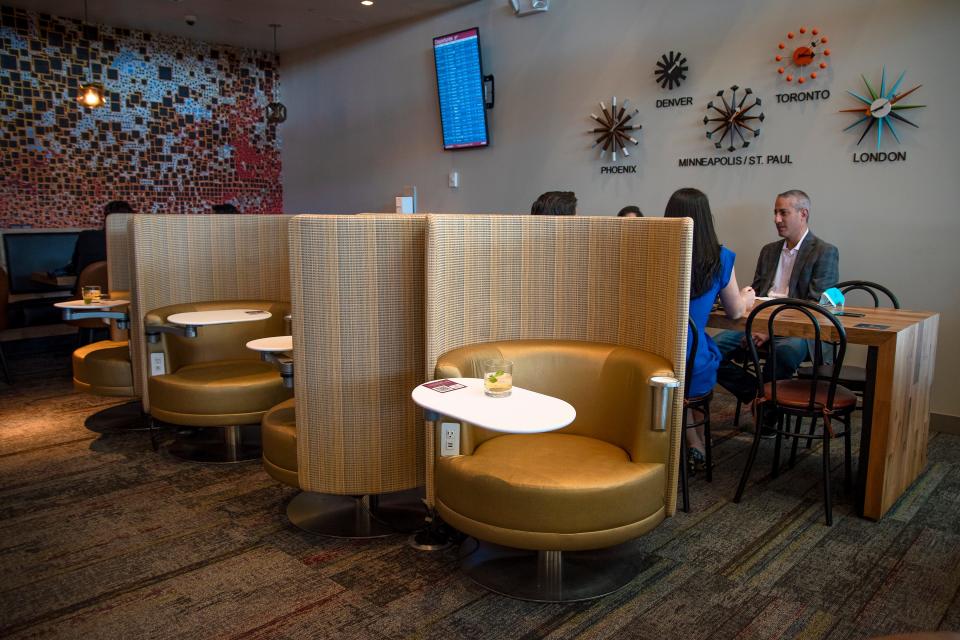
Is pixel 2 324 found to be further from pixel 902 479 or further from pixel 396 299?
pixel 902 479

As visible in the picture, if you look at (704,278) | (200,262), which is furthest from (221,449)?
(704,278)

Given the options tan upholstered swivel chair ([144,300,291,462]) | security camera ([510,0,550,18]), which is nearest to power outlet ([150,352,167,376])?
tan upholstered swivel chair ([144,300,291,462])

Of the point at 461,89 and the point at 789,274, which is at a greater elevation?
the point at 461,89

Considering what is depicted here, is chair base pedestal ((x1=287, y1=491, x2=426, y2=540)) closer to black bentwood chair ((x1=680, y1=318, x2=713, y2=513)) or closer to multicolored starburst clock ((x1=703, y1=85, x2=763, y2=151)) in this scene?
black bentwood chair ((x1=680, y1=318, x2=713, y2=513))

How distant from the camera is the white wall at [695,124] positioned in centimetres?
420

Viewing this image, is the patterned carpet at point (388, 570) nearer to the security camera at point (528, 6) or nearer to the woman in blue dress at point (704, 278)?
the woman in blue dress at point (704, 278)

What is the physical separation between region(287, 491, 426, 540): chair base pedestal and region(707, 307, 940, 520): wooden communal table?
6.12 feet

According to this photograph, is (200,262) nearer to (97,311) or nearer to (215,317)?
(97,311)

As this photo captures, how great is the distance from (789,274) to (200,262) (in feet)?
11.7

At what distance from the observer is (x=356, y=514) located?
3.04 m

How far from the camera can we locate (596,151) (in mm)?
5684

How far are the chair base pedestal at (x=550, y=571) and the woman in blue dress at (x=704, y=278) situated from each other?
3.13 feet

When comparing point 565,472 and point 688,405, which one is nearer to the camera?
point 565,472

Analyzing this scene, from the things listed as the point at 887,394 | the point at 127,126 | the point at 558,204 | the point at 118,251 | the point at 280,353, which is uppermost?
the point at 127,126
